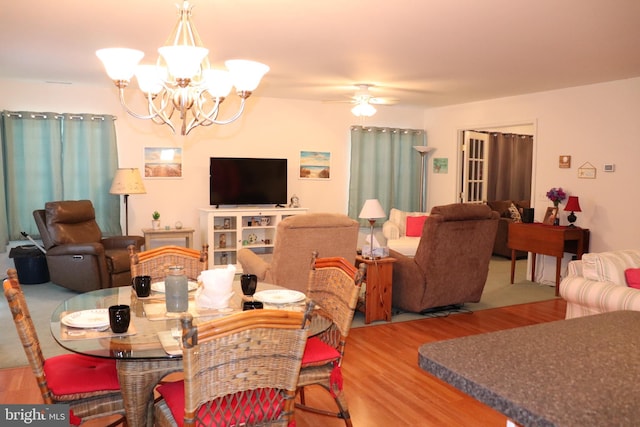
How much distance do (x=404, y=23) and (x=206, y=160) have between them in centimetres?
409

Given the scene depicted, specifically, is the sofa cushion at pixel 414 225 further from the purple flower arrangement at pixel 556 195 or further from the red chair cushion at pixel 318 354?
the red chair cushion at pixel 318 354

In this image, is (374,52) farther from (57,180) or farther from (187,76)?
(57,180)

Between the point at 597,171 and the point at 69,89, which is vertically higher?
the point at 69,89

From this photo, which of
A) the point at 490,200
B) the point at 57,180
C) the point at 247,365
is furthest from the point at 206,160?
the point at 247,365

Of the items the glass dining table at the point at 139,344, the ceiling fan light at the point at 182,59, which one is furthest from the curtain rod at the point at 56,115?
the glass dining table at the point at 139,344

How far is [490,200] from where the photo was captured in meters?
9.24

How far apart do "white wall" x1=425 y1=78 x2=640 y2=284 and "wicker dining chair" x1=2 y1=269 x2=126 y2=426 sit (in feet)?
17.7

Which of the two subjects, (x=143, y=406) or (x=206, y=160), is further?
(x=206, y=160)

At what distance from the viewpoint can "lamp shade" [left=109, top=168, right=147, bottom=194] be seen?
6.16m

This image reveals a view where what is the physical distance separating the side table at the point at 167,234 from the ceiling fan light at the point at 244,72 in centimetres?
393

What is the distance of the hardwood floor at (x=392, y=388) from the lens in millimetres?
2889

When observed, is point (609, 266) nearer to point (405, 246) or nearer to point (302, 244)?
point (302, 244)

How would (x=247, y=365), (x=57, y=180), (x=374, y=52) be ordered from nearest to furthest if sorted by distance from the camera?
(x=247, y=365) < (x=374, y=52) < (x=57, y=180)

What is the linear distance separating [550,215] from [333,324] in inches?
179
